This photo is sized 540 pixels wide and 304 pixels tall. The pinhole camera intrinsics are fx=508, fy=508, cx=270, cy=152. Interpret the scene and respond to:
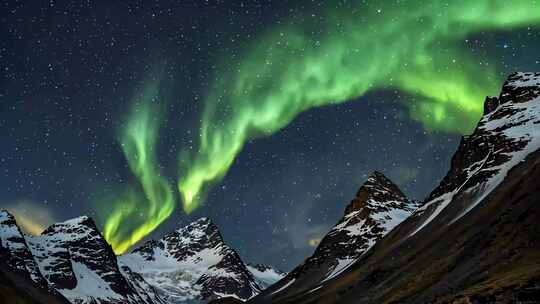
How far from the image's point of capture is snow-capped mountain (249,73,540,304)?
6850 cm

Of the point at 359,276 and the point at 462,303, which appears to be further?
the point at 359,276

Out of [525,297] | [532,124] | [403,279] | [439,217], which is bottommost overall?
[525,297]

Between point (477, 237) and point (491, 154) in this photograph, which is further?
point (491, 154)

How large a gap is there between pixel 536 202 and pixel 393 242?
74424mm

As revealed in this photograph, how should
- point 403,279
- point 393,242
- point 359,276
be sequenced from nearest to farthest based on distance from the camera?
point 403,279
point 359,276
point 393,242

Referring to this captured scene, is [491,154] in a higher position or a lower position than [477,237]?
higher

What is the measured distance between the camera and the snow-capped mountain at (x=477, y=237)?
68500 mm

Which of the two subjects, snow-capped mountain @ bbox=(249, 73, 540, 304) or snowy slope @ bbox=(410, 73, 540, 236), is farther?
snowy slope @ bbox=(410, 73, 540, 236)

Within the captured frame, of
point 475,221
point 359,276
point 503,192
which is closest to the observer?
point 475,221

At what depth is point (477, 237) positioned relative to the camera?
9694 cm

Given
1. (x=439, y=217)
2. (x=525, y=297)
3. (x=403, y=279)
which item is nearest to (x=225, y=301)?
(x=439, y=217)

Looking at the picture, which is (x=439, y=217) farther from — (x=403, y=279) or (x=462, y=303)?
(x=462, y=303)

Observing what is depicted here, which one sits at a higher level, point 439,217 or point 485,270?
point 439,217

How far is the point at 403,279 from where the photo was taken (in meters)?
102
